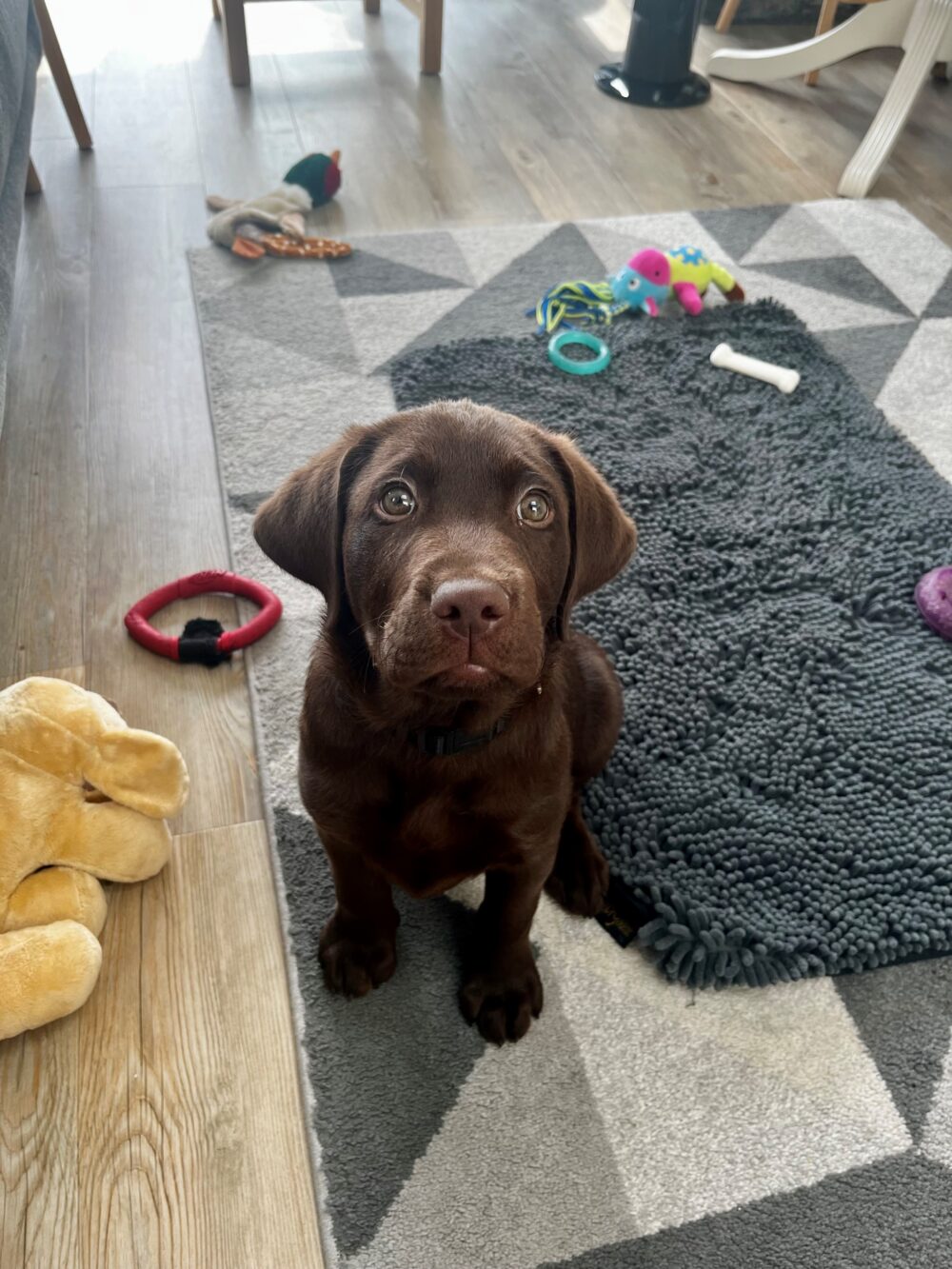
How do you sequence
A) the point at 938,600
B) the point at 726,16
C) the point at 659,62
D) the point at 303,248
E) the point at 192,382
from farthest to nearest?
the point at 726,16 → the point at 659,62 → the point at 303,248 → the point at 192,382 → the point at 938,600

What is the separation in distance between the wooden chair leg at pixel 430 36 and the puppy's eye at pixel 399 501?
3.71m

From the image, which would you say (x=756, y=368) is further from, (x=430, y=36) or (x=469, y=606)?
(x=430, y=36)

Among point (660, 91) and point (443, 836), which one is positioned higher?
point (443, 836)

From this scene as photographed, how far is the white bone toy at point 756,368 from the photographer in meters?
2.78

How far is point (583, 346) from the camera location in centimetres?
292

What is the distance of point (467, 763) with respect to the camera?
1310 mm

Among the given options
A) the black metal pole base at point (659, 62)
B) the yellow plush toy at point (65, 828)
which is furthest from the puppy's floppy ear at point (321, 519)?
the black metal pole base at point (659, 62)

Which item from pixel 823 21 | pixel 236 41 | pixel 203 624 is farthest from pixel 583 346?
pixel 823 21

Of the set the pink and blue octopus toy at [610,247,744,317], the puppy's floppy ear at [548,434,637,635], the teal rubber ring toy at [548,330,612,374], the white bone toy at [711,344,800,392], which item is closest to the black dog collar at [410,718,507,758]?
the puppy's floppy ear at [548,434,637,635]

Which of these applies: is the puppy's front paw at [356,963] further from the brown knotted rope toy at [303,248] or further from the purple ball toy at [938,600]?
the brown knotted rope toy at [303,248]

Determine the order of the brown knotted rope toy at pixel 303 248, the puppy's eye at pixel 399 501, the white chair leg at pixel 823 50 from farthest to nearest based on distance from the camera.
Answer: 1. the white chair leg at pixel 823 50
2. the brown knotted rope toy at pixel 303 248
3. the puppy's eye at pixel 399 501

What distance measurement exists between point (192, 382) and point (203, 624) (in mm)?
990

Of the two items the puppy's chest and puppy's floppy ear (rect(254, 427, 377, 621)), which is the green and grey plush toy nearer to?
puppy's floppy ear (rect(254, 427, 377, 621))

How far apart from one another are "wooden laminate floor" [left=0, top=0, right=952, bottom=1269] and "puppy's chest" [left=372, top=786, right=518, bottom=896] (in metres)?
0.39
